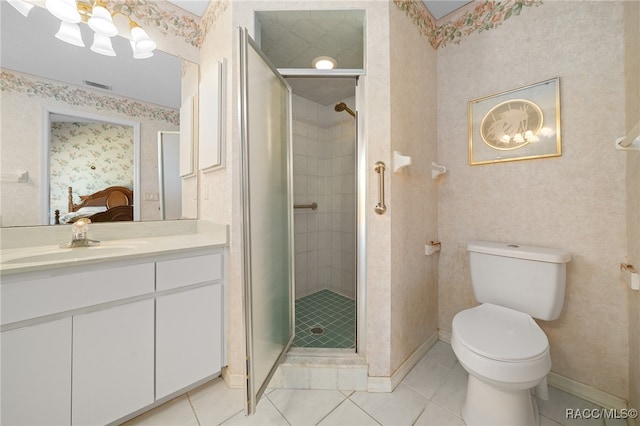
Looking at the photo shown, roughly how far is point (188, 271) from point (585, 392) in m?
2.22

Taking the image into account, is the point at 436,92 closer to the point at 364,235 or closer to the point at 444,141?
the point at 444,141

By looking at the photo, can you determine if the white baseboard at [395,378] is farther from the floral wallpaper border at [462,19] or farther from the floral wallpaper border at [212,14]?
the floral wallpaper border at [212,14]

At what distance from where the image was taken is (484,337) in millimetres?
1054

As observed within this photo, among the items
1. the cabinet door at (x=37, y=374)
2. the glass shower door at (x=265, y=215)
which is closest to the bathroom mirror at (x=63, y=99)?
the cabinet door at (x=37, y=374)

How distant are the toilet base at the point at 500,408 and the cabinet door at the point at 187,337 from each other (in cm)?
134

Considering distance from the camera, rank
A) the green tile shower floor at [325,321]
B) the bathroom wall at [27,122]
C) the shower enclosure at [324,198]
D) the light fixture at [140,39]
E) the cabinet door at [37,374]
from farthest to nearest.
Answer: the shower enclosure at [324,198], the green tile shower floor at [325,321], the light fixture at [140,39], the bathroom wall at [27,122], the cabinet door at [37,374]

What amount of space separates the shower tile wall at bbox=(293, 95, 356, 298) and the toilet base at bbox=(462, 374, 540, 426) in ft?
4.49

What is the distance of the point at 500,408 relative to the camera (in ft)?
3.40

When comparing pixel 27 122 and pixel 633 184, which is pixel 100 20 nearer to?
pixel 27 122

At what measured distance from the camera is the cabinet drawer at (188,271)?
45.1 inches

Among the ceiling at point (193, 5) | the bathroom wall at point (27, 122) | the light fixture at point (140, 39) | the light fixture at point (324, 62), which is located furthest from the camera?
the light fixture at point (324, 62)

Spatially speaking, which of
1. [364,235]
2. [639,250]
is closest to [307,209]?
[364,235]

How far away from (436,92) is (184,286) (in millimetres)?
2114

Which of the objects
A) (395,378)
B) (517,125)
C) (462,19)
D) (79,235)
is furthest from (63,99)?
(517,125)
